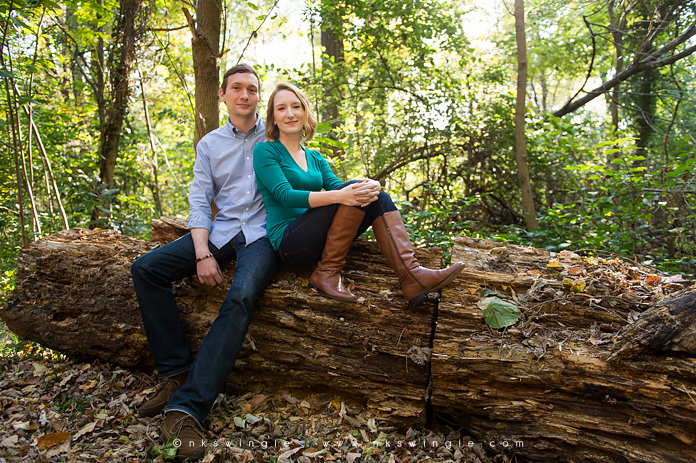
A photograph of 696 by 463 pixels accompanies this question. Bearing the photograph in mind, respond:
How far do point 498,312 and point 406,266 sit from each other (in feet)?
2.11

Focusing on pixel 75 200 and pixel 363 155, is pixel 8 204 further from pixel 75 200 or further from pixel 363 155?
pixel 363 155

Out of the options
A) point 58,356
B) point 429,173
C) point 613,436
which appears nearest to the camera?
point 613,436

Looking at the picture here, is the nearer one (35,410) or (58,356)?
(35,410)

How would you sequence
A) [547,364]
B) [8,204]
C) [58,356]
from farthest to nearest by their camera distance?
1. [8,204]
2. [58,356]
3. [547,364]

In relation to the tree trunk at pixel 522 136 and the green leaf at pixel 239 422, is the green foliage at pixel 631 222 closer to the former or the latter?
the tree trunk at pixel 522 136

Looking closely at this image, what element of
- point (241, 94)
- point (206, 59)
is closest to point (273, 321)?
point (241, 94)

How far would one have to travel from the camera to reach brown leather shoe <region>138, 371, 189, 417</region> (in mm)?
2484

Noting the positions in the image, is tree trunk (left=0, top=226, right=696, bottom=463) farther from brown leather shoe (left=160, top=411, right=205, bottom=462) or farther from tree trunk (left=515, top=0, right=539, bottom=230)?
tree trunk (left=515, top=0, right=539, bottom=230)

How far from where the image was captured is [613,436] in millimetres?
2035

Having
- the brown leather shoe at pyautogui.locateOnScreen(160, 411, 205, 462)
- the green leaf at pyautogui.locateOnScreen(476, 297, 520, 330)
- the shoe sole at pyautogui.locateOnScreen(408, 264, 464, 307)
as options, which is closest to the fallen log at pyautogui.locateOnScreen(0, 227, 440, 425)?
the shoe sole at pyautogui.locateOnScreen(408, 264, 464, 307)

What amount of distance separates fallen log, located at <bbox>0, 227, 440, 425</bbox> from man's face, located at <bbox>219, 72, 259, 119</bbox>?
115cm

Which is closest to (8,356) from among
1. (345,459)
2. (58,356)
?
(58,356)

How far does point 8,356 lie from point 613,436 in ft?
15.0

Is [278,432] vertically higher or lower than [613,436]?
lower
